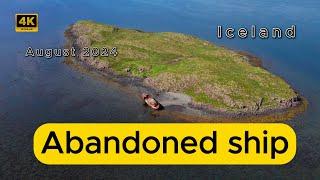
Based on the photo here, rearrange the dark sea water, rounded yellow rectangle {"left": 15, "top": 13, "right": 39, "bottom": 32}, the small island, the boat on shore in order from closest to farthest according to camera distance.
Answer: the dark sea water, the boat on shore, rounded yellow rectangle {"left": 15, "top": 13, "right": 39, "bottom": 32}, the small island

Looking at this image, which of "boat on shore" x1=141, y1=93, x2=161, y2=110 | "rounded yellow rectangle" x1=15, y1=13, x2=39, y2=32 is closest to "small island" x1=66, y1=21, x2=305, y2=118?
"boat on shore" x1=141, y1=93, x2=161, y2=110

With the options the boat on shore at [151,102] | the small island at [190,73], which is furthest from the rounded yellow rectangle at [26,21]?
the boat on shore at [151,102]

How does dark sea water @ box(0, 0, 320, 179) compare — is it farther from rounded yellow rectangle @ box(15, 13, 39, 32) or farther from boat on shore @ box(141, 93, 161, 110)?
rounded yellow rectangle @ box(15, 13, 39, 32)

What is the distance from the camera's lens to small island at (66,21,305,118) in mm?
111750

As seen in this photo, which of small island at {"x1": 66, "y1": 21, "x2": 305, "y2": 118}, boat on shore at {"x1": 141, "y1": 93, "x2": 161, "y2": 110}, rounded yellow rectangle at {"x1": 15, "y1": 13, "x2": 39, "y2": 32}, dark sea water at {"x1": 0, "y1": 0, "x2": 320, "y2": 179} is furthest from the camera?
small island at {"x1": 66, "y1": 21, "x2": 305, "y2": 118}

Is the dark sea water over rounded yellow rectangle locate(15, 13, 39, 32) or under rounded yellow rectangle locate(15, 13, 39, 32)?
under

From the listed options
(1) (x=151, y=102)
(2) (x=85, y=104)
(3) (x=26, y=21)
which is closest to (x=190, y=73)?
(1) (x=151, y=102)

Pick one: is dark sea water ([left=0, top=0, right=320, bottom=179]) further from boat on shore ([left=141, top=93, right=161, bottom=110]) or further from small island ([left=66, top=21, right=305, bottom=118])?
small island ([left=66, top=21, right=305, bottom=118])

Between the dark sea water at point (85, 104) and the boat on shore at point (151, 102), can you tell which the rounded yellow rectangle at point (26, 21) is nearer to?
the dark sea water at point (85, 104)

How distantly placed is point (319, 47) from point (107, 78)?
93965mm

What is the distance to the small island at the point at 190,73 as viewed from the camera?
367 ft

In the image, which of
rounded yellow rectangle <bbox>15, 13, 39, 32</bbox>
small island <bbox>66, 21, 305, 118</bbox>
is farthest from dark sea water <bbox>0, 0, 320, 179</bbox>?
rounded yellow rectangle <bbox>15, 13, 39, 32</bbox>

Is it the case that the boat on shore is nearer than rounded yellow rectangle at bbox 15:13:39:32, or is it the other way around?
the boat on shore

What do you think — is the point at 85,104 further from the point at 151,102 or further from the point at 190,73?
the point at 190,73
